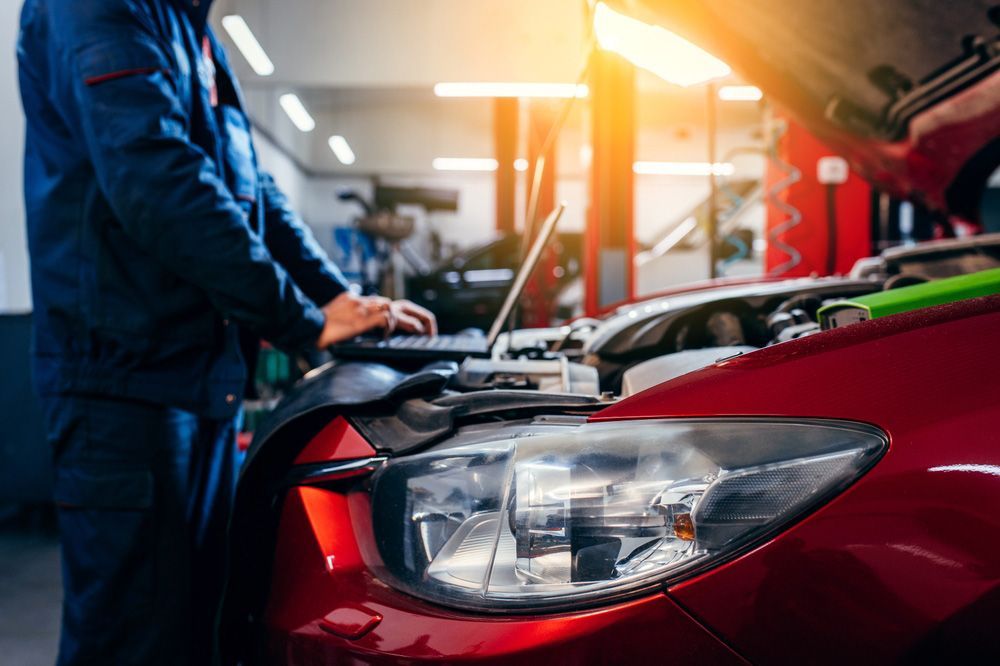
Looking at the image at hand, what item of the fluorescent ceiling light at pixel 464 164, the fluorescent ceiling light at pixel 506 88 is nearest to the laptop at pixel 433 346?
the fluorescent ceiling light at pixel 506 88

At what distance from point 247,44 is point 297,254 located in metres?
6.15

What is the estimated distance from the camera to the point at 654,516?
60 centimetres

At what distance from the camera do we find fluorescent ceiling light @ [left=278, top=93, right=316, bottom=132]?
40.4ft

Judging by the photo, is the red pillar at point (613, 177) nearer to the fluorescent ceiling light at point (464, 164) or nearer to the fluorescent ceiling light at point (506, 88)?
the fluorescent ceiling light at point (506, 88)

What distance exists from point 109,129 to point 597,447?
0.83 metres

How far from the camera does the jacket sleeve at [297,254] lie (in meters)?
1.46

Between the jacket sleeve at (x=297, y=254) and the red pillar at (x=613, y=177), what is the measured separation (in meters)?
3.22

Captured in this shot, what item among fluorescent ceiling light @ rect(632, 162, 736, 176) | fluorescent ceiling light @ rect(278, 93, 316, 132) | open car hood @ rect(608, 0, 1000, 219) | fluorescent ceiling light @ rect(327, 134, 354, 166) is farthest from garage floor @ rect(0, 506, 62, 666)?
fluorescent ceiling light @ rect(632, 162, 736, 176)

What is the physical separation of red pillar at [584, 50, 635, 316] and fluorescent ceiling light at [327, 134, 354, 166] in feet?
36.3

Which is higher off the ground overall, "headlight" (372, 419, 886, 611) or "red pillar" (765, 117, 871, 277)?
"red pillar" (765, 117, 871, 277)

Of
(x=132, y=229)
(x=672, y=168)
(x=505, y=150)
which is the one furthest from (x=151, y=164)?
(x=672, y=168)

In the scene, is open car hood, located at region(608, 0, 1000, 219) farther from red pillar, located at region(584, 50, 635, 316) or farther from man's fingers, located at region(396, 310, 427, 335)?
red pillar, located at region(584, 50, 635, 316)

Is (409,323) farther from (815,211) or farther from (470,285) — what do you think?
(470,285)

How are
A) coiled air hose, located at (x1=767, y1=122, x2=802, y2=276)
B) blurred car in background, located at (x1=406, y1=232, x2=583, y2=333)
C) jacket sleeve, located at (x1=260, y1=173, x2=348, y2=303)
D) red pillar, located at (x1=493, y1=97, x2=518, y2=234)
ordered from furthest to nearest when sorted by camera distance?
red pillar, located at (x1=493, y1=97, x2=518, y2=234)
blurred car in background, located at (x1=406, y1=232, x2=583, y2=333)
coiled air hose, located at (x1=767, y1=122, x2=802, y2=276)
jacket sleeve, located at (x1=260, y1=173, x2=348, y2=303)
